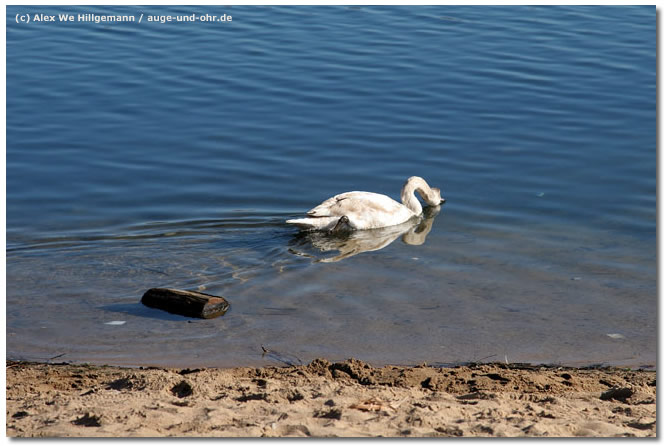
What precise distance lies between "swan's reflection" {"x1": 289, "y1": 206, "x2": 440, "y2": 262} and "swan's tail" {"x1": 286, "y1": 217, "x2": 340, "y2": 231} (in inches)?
A: 5.8

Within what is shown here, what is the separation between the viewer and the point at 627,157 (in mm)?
15898

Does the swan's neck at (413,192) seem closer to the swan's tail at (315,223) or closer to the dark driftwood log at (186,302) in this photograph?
the swan's tail at (315,223)

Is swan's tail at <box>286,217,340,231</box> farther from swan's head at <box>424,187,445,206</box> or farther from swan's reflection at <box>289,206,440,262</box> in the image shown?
swan's head at <box>424,187,445,206</box>

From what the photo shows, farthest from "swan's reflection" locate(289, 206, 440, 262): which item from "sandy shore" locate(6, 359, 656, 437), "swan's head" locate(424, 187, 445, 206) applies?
"sandy shore" locate(6, 359, 656, 437)

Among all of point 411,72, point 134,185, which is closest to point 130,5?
point 411,72

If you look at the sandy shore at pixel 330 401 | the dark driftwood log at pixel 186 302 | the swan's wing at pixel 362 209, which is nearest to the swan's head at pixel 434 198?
the swan's wing at pixel 362 209

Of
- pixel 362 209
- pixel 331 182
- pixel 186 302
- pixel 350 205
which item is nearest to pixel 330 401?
pixel 186 302

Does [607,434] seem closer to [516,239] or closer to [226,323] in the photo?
[226,323]

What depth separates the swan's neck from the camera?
1373 centimetres

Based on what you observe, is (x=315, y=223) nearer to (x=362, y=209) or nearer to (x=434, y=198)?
(x=362, y=209)

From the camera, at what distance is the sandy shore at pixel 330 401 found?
6277mm

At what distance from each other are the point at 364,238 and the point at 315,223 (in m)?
0.83

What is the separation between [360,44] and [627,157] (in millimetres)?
9457

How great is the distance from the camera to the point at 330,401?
6.95 meters
